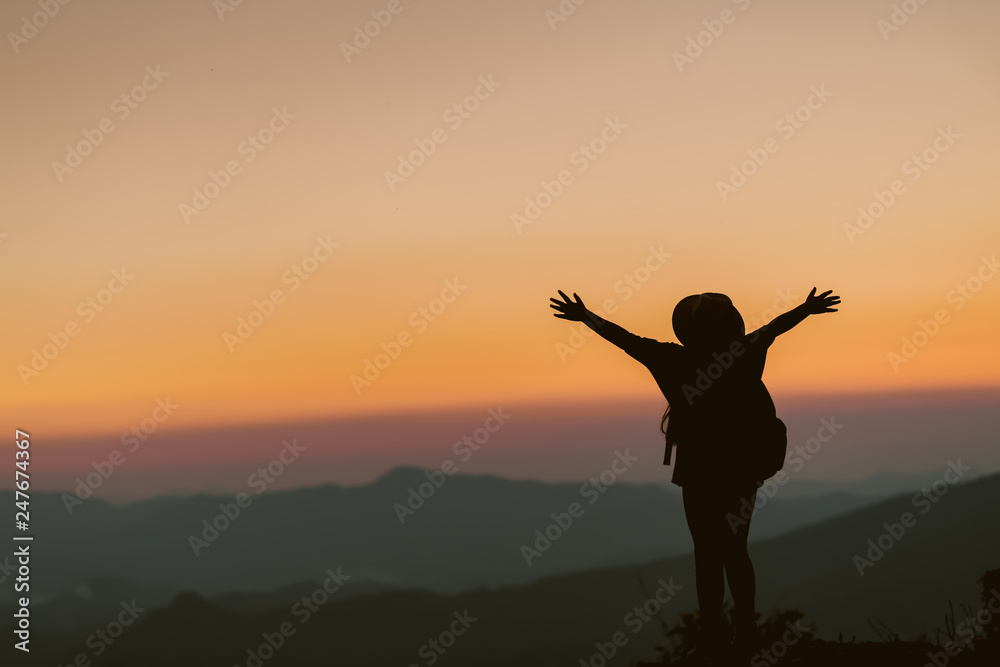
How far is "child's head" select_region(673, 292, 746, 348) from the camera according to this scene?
25.0 feet

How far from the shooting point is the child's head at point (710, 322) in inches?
300

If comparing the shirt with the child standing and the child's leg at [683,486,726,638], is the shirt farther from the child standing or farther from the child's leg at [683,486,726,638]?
the child's leg at [683,486,726,638]

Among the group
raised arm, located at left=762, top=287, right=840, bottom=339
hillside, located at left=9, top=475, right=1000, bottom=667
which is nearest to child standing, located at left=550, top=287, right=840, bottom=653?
raised arm, located at left=762, top=287, right=840, bottom=339

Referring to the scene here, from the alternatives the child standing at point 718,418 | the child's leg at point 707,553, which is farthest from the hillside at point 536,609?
the child standing at point 718,418

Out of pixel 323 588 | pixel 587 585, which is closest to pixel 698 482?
pixel 323 588

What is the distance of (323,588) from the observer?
1523cm

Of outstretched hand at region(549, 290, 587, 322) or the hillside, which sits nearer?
outstretched hand at region(549, 290, 587, 322)

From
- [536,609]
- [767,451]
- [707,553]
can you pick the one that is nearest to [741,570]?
[707,553]

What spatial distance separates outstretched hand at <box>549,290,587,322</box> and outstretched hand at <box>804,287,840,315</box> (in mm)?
1861

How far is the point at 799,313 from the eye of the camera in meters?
7.59

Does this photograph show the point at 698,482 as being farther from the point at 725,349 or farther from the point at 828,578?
the point at 828,578

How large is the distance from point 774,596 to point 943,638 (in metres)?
1.52

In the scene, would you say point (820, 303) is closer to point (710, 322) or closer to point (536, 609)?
point (710, 322)

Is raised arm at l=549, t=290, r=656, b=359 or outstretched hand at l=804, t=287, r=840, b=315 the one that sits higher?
outstretched hand at l=804, t=287, r=840, b=315
